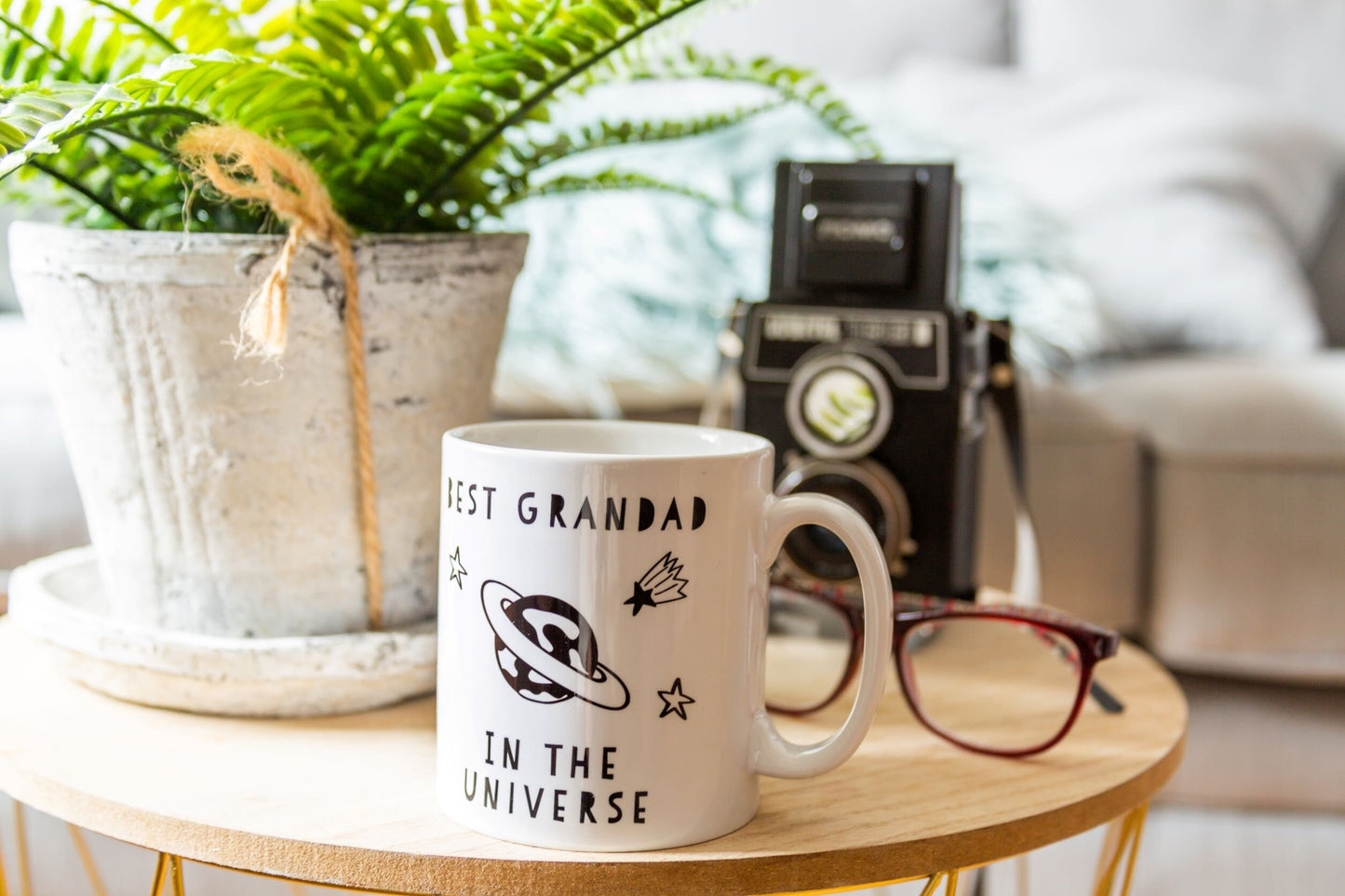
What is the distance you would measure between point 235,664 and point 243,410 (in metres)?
0.10

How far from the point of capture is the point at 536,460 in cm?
36

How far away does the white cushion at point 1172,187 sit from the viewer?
1.30 metres

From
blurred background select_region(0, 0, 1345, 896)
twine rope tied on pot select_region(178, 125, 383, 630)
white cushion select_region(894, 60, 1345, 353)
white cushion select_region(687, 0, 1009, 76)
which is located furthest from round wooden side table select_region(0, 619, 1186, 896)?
white cushion select_region(687, 0, 1009, 76)

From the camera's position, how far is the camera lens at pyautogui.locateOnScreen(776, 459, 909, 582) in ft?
2.07

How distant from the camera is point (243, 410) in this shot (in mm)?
465

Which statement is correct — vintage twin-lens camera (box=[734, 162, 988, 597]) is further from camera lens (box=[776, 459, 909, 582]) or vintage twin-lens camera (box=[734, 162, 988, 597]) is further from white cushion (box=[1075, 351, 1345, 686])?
white cushion (box=[1075, 351, 1345, 686])

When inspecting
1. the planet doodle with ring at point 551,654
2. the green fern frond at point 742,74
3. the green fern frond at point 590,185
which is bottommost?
the planet doodle with ring at point 551,654

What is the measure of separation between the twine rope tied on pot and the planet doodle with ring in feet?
0.45

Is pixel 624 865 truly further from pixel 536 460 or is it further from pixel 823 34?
pixel 823 34

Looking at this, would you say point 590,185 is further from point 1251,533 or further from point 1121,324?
point 1121,324

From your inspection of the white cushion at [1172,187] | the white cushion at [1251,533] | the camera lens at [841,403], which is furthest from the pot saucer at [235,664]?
the white cushion at [1172,187]

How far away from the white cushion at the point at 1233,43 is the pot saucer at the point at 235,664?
4.47ft

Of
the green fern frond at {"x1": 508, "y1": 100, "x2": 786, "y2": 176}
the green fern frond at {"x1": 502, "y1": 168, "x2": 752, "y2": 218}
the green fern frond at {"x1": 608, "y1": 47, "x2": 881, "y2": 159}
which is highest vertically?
the green fern frond at {"x1": 608, "y1": 47, "x2": 881, "y2": 159}

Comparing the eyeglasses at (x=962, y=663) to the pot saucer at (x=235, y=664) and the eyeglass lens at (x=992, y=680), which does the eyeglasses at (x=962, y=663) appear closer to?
the eyeglass lens at (x=992, y=680)
